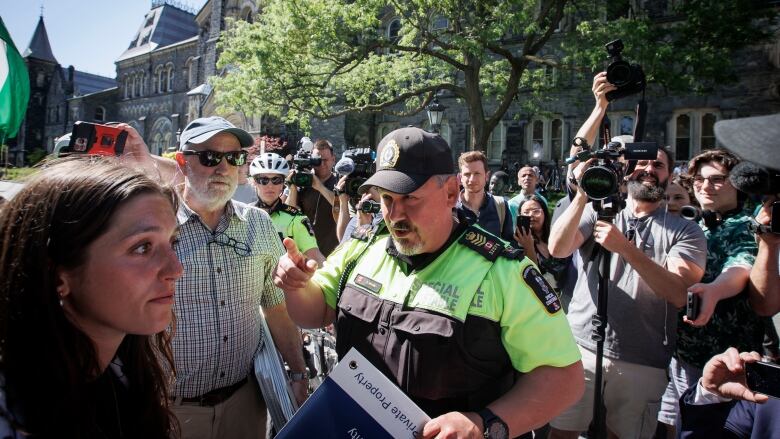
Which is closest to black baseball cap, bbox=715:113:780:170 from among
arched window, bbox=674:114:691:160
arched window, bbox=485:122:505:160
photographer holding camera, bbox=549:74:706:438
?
photographer holding camera, bbox=549:74:706:438

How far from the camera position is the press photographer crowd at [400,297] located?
1.34 meters

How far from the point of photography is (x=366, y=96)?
17.0m

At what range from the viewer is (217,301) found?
260cm

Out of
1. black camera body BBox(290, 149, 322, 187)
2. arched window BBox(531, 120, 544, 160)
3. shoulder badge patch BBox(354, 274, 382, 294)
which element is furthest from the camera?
arched window BBox(531, 120, 544, 160)

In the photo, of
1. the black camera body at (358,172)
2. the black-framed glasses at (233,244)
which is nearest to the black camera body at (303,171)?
the black camera body at (358,172)

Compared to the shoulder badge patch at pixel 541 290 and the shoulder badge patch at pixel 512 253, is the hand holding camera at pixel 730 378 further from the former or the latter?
the shoulder badge patch at pixel 512 253

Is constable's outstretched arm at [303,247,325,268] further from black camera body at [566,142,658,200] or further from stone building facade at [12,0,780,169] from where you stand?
stone building facade at [12,0,780,169]

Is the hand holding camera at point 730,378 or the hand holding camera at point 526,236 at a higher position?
the hand holding camera at point 526,236

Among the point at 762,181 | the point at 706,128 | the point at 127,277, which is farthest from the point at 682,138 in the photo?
the point at 127,277

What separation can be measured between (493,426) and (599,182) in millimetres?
1576

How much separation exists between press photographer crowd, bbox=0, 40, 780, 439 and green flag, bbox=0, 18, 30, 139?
2.32m

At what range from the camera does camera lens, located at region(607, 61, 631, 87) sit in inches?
122

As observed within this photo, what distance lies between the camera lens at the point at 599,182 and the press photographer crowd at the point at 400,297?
0.02 meters

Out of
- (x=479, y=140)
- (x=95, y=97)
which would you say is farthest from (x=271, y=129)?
(x=95, y=97)
